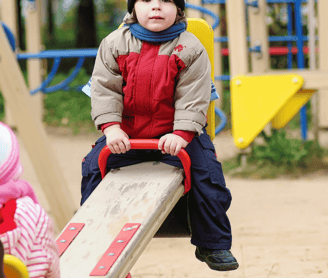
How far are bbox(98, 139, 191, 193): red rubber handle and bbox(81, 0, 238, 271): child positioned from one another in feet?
0.08

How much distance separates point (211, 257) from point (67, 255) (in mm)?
589

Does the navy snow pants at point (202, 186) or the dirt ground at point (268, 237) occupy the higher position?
the navy snow pants at point (202, 186)

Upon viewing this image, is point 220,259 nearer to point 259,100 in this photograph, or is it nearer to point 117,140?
point 117,140

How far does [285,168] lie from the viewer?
5.08m

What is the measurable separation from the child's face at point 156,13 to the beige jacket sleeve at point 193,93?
126 millimetres

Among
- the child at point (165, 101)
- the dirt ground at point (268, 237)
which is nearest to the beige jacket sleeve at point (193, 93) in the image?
the child at point (165, 101)

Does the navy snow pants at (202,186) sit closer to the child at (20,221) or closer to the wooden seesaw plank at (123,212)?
the wooden seesaw plank at (123,212)

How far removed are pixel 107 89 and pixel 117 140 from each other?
7.7 inches

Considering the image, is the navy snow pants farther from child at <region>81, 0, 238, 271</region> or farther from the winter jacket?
the winter jacket

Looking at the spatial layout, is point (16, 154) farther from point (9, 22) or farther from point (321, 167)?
point (9, 22)

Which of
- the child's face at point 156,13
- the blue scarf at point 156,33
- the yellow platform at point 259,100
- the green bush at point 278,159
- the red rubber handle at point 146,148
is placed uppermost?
the child's face at point 156,13

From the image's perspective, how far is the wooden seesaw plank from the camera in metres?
1.49

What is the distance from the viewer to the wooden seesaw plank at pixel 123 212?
149cm

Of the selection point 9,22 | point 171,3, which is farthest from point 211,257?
point 9,22
